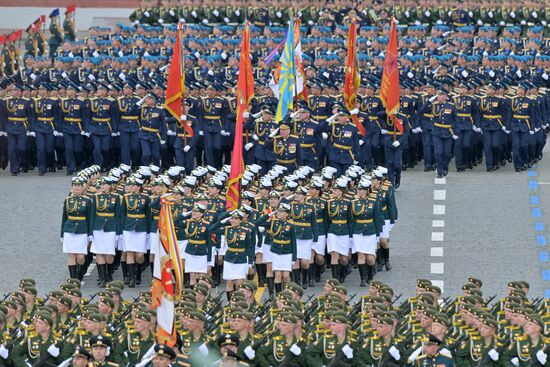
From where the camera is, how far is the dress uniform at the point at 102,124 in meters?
41.5

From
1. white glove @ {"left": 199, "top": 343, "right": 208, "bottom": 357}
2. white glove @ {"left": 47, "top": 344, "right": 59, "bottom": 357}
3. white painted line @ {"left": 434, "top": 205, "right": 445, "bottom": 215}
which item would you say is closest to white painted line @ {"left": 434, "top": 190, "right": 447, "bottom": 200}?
white painted line @ {"left": 434, "top": 205, "right": 445, "bottom": 215}

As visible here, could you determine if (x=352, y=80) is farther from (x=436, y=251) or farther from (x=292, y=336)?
(x=292, y=336)

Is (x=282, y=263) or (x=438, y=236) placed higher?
(x=282, y=263)

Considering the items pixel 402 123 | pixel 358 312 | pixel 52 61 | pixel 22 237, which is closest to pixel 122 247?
pixel 22 237

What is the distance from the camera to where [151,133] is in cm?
4091

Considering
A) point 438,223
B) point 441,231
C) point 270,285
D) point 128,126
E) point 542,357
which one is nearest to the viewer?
point 542,357

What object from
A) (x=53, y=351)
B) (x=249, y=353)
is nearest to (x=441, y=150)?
(x=249, y=353)

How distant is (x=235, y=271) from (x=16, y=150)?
1205cm

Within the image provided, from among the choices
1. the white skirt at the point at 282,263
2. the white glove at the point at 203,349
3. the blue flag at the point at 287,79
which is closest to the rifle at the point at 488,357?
the white glove at the point at 203,349

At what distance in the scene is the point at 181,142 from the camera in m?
40.6

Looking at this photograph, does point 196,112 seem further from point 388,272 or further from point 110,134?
point 388,272

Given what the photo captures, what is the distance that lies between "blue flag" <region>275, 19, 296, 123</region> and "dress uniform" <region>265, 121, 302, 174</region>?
683 mm

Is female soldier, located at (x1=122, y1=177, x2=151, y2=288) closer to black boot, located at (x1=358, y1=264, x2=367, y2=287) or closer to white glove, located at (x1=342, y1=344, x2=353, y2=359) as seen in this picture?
black boot, located at (x1=358, y1=264, x2=367, y2=287)

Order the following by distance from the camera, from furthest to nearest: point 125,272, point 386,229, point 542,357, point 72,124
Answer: point 72,124, point 386,229, point 125,272, point 542,357
